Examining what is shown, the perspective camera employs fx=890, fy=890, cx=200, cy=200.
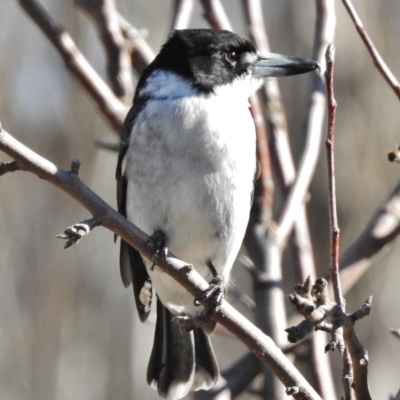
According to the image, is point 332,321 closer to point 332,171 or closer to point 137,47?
point 332,171

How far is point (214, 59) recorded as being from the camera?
3.79m

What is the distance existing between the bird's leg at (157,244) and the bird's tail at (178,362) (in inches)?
26.1

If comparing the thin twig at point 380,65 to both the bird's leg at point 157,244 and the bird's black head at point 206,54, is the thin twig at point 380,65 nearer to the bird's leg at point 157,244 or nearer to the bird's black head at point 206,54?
the bird's leg at point 157,244

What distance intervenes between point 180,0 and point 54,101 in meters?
2.42

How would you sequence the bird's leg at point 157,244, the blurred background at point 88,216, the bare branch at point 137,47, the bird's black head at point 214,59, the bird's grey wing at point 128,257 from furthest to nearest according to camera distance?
the blurred background at point 88,216 < the bare branch at point 137,47 < the bird's black head at point 214,59 < the bird's grey wing at point 128,257 < the bird's leg at point 157,244

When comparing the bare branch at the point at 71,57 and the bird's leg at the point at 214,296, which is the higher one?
the bare branch at the point at 71,57

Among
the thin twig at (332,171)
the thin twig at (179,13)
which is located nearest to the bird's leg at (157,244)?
the thin twig at (332,171)

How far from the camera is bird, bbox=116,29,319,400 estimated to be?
11.2 ft

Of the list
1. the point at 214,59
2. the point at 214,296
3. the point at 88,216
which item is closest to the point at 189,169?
the point at 214,59

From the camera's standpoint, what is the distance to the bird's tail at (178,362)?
365 cm

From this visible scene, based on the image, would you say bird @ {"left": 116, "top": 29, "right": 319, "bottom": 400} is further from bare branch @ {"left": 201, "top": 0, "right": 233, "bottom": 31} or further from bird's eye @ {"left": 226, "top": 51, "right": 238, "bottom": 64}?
bare branch @ {"left": 201, "top": 0, "right": 233, "bottom": 31}

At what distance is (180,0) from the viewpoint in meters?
3.72

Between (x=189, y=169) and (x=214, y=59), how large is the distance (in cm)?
64

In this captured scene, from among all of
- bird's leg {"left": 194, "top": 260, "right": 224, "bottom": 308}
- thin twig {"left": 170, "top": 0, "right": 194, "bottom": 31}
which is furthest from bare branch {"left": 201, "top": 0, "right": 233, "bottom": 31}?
bird's leg {"left": 194, "top": 260, "right": 224, "bottom": 308}
